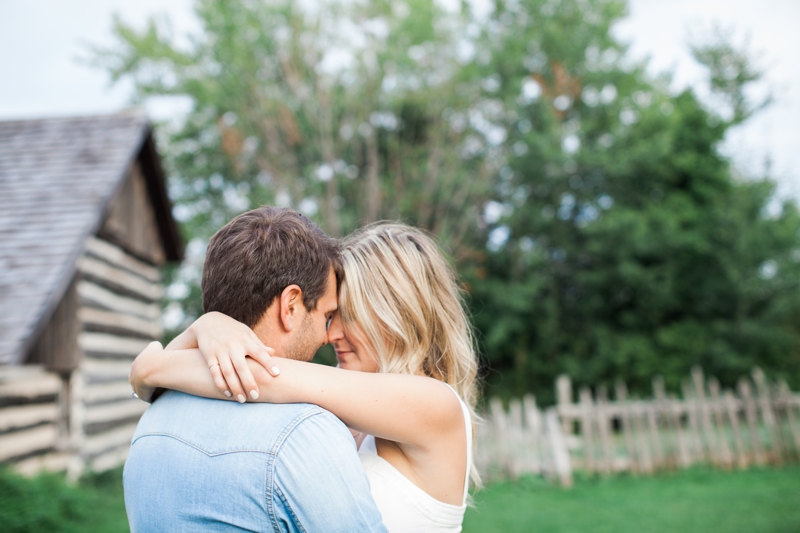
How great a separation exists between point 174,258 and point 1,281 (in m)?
6.13

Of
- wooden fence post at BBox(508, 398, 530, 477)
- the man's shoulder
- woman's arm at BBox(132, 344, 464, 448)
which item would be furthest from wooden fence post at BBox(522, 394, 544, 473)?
the man's shoulder

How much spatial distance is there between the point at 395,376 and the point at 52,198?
911cm

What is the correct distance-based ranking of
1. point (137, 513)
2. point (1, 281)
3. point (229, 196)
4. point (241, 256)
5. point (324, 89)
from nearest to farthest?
point (137, 513), point (241, 256), point (1, 281), point (324, 89), point (229, 196)

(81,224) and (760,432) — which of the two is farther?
(760,432)

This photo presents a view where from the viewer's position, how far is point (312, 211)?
19.8 m

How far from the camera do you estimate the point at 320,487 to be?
4.96 ft

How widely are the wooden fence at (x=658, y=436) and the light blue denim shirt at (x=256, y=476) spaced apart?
9.90 meters

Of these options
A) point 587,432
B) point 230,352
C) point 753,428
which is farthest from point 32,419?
point 753,428

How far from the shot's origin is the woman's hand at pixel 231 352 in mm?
1636

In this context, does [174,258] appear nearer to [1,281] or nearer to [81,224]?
[81,224]

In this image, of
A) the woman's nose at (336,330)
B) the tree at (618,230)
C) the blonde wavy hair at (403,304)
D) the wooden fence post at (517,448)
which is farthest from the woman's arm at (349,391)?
the tree at (618,230)

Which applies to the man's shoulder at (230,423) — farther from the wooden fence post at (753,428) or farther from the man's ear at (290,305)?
the wooden fence post at (753,428)

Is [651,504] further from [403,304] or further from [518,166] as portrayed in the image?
[518,166]

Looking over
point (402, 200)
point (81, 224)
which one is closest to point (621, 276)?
point (402, 200)
